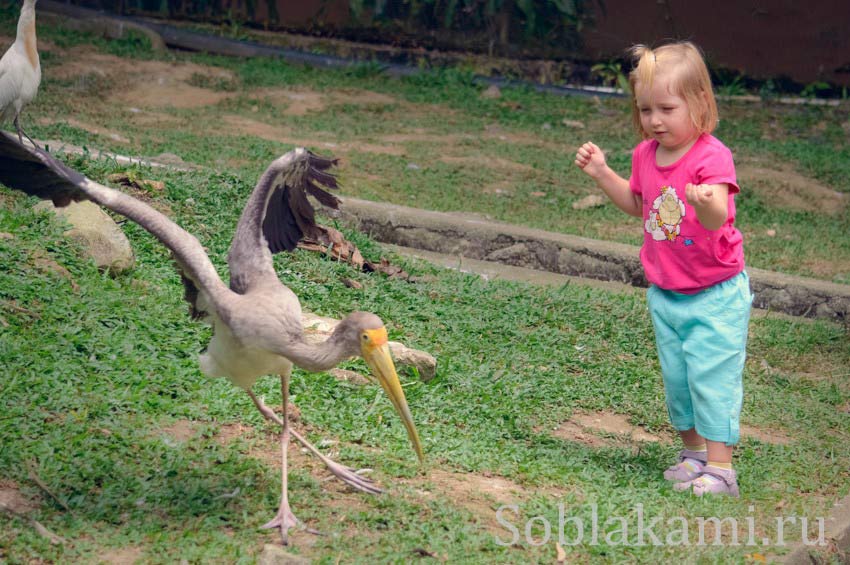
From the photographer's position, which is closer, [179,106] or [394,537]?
[394,537]

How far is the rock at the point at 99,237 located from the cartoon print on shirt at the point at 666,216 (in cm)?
261

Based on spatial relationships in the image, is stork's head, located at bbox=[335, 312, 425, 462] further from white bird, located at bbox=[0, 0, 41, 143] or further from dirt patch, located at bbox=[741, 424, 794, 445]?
white bird, located at bbox=[0, 0, 41, 143]

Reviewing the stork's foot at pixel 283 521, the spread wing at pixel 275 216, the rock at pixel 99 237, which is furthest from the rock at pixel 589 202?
the stork's foot at pixel 283 521

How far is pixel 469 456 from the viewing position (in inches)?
150

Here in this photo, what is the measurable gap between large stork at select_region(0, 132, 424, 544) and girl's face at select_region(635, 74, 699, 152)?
4.20 ft

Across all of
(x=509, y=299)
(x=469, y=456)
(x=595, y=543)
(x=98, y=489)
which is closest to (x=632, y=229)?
(x=509, y=299)

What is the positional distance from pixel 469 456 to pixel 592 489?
0.48 meters

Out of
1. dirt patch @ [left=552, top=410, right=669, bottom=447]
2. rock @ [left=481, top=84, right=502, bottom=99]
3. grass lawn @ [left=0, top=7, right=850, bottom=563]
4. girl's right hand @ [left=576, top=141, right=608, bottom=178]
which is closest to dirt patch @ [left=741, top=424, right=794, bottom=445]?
grass lawn @ [left=0, top=7, right=850, bottom=563]

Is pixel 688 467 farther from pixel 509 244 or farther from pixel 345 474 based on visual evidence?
pixel 509 244

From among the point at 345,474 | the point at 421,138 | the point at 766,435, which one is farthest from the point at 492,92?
the point at 345,474

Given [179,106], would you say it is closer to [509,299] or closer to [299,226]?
[509,299]

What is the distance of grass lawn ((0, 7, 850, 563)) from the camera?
3229mm

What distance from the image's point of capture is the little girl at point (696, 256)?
363 centimetres

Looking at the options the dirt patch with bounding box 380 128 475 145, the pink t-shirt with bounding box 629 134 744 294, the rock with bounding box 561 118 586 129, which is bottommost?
the dirt patch with bounding box 380 128 475 145
